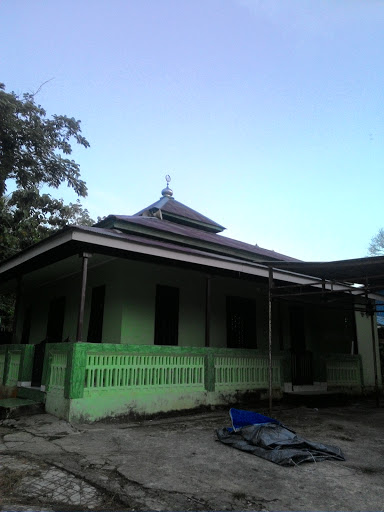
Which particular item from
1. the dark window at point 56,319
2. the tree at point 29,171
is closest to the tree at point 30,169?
the tree at point 29,171

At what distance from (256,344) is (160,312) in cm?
349

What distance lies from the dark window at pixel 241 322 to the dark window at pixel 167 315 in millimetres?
1840

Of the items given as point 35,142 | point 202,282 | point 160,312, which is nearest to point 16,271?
point 160,312

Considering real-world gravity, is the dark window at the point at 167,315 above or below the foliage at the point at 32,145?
below

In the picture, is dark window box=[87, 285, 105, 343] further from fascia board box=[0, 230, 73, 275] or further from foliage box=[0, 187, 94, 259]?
foliage box=[0, 187, 94, 259]

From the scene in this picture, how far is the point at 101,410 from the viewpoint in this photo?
6941 millimetres

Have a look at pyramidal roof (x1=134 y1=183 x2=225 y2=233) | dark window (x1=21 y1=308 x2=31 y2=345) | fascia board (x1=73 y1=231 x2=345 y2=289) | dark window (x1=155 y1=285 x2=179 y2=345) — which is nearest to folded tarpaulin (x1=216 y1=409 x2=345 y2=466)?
fascia board (x1=73 y1=231 x2=345 y2=289)

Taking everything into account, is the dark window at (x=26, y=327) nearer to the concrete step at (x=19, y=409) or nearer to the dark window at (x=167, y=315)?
the dark window at (x=167, y=315)

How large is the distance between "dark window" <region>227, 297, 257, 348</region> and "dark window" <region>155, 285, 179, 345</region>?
1.84m

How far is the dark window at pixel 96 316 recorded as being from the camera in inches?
396

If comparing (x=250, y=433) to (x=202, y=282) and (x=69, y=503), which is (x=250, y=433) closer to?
(x=69, y=503)

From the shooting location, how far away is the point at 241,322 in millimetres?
11719

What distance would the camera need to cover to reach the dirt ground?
135 inches

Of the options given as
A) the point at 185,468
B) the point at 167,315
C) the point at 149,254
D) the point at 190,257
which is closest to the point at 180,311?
the point at 167,315
